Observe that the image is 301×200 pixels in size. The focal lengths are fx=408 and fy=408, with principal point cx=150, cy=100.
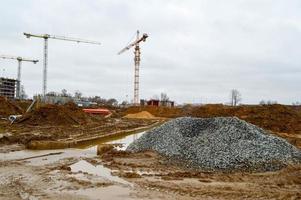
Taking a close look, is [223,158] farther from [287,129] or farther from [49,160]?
[287,129]

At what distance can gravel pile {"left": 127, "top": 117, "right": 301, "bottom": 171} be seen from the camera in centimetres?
1435

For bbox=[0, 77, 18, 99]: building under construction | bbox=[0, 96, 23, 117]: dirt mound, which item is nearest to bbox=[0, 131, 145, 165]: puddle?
bbox=[0, 96, 23, 117]: dirt mound

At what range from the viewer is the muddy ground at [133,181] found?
416 inches

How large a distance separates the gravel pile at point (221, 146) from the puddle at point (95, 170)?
299 centimetres

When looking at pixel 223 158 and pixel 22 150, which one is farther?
pixel 22 150

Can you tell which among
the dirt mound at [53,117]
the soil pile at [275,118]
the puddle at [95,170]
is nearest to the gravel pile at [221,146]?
the puddle at [95,170]

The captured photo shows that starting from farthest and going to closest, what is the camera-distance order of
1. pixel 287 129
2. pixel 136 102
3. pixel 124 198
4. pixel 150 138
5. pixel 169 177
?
1. pixel 136 102
2. pixel 287 129
3. pixel 150 138
4. pixel 169 177
5. pixel 124 198

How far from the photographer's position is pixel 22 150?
65.5 ft

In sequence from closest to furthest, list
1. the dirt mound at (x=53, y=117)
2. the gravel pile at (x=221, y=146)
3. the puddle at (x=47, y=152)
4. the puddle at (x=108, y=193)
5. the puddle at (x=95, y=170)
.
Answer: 1. the puddle at (x=108, y=193)
2. the puddle at (x=95, y=170)
3. the gravel pile at (x=221, y=146)
4. the puddle at (x=47, y=152)
5. the dirt mound at (x=53, y=117)

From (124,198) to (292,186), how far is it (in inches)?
193

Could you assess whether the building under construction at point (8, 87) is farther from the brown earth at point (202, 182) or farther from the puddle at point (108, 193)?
the puddle at point (108, 193)

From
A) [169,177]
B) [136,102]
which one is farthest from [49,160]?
[136,102]

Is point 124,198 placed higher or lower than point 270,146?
lower

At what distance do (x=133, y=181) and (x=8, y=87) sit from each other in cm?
10699
